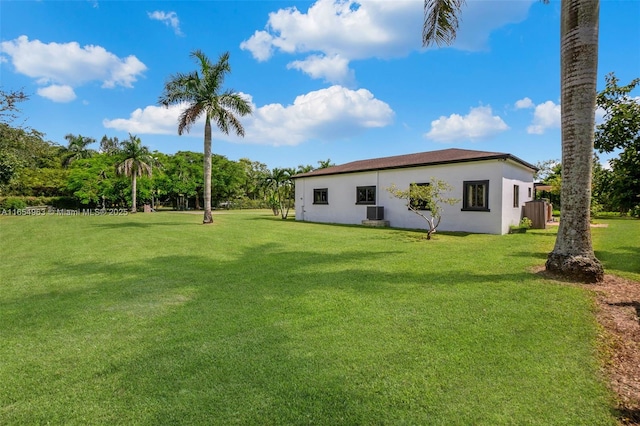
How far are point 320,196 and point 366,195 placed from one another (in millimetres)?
4427

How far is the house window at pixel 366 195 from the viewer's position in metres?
19.5

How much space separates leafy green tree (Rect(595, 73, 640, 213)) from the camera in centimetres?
753

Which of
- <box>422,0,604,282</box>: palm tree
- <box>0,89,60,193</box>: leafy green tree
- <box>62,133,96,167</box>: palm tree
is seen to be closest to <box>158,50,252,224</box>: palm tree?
<box>0,89,60,193</box>: leafy green tree

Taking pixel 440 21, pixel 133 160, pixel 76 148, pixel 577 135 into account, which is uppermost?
pixel 76 148

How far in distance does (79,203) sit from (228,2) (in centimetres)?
4556

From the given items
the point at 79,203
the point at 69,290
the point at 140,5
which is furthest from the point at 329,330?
the point at 79,203

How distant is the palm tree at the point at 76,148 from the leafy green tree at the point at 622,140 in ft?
237

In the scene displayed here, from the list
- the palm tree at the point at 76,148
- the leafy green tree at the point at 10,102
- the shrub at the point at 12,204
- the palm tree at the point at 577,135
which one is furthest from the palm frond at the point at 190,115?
the palm tree at the point at 76,148

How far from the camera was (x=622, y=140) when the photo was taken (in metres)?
7.81

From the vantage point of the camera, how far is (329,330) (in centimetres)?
388

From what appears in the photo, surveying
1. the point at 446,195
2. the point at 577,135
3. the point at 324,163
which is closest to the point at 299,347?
the point at 577,135

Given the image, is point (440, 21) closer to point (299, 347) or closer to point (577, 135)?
point (577, 135)

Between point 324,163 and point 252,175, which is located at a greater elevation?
point 252,175

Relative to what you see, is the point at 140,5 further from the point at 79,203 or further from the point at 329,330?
the point at 79,203
